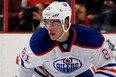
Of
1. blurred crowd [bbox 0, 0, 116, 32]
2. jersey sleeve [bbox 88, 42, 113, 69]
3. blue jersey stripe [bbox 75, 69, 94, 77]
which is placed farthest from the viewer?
blurred crowd [bbox 0, 0, 116, 32]

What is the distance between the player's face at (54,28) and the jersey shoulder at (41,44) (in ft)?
0.40

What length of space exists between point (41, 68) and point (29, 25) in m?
2.11

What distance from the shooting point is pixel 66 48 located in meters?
3.58

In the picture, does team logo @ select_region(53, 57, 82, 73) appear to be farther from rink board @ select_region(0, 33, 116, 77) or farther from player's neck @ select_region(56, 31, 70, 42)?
rink board @ select_region(0, 33, 116, 77)

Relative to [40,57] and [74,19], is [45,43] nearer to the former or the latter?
[40,57]

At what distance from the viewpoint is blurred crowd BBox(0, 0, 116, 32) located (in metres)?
5.76

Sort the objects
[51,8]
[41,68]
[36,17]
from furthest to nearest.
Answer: [36,17] < [41,68] < [51,8]

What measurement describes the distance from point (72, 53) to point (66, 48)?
0.07 meters

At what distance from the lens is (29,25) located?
5859 mm

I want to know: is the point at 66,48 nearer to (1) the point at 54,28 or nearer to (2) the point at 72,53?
(2) the point at 72,53

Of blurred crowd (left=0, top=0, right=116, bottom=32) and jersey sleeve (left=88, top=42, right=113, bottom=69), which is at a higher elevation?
blurred crowd (left=0, top=0, right=116, bottom=32)

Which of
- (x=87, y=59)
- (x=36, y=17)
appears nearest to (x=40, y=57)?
(x=87, y=59)

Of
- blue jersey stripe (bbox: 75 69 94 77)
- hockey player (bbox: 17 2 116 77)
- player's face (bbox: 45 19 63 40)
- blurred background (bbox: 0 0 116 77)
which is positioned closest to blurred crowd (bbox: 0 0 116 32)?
blurred background (bbox: 0 0 116 77)

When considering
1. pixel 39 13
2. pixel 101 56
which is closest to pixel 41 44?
pixel 101 56
